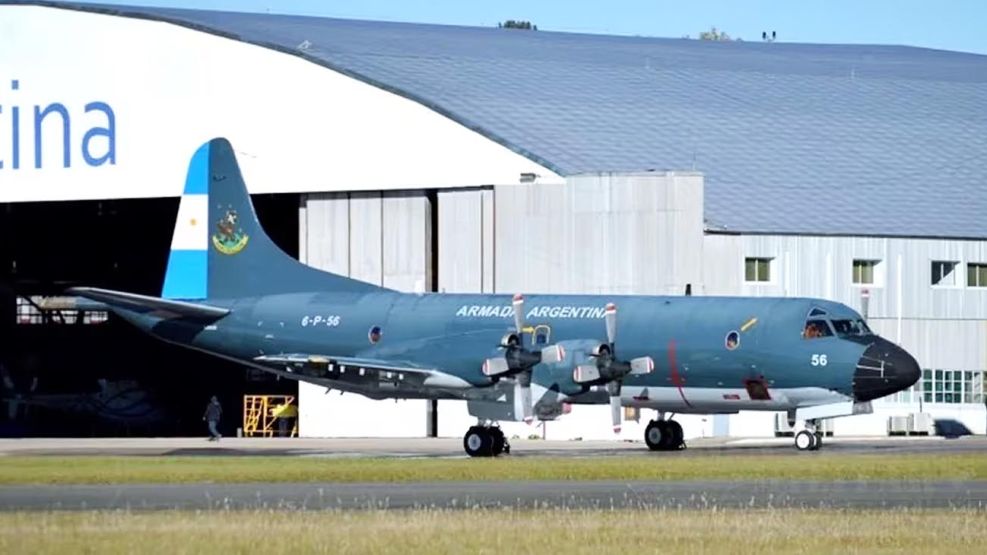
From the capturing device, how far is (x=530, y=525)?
90.6ft

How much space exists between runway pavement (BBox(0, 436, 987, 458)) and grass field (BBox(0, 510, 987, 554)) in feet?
65.2

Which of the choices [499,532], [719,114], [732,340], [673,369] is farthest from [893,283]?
[499,532]

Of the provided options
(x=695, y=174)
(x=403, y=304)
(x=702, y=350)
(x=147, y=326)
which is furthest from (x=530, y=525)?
(x=695, y=174)

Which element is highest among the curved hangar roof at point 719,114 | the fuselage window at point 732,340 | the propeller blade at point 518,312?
the curved hangar roof at point 719,114

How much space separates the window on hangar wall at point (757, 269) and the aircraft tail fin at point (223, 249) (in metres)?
16.4

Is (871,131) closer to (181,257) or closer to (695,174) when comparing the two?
(695,174)

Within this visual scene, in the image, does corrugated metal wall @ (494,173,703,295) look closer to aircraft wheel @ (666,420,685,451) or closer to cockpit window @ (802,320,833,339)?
aircraft wheel @ (666,420,685,451)

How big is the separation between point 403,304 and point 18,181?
25072mm

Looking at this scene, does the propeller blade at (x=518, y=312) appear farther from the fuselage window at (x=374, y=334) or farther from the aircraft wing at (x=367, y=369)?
the fuselage window at (x=374, y=334)

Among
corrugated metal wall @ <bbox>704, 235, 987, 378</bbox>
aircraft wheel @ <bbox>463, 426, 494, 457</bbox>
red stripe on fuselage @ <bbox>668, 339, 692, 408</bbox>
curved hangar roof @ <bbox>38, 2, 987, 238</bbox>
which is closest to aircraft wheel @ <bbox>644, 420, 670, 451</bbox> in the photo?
red stripe on fuselage @ <bbox>668, 339, 692, 408</bbox>

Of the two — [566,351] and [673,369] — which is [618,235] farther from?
[566,351]

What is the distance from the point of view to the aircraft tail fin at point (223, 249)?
5722 centimetres

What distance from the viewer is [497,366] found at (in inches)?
1912

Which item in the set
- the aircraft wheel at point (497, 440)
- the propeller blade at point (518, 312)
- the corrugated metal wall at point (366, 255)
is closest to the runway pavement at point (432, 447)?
the aircraft wheel at point (497, 440)
